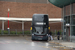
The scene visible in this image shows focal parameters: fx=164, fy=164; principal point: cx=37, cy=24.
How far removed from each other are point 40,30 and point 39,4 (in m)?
22.0

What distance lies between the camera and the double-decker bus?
23219 millimetres

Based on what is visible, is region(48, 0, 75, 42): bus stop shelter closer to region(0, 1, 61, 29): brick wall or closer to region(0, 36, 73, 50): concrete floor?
region(0, 36, 73, 50): concrete floor

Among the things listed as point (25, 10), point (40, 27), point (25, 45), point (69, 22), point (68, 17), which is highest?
point (25, 10)

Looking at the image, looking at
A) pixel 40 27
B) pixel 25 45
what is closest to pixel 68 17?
pixel 40 27

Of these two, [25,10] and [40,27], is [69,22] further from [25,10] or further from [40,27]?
[25,10]

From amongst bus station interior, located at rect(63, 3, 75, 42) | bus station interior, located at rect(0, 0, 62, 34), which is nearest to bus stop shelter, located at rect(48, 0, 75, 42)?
bus station interior, located at rect(63, 3, 75, 42)

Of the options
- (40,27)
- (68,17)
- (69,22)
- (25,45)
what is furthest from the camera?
(40,27)

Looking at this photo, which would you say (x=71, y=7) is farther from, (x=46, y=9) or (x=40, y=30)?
(x=46, y=9)

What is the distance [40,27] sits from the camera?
23.5 m

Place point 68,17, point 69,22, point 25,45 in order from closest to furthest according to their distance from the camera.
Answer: point 25,45 < point 69,22 < point 68,17

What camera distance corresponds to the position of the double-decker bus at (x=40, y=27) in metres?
23.2

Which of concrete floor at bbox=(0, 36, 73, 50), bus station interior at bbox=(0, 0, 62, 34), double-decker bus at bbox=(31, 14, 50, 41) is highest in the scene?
bus station interior at bbox=(0, 0, 62, 34)

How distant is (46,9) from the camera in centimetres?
4472

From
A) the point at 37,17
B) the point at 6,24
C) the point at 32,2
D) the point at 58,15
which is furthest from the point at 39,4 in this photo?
the point at 37,17
